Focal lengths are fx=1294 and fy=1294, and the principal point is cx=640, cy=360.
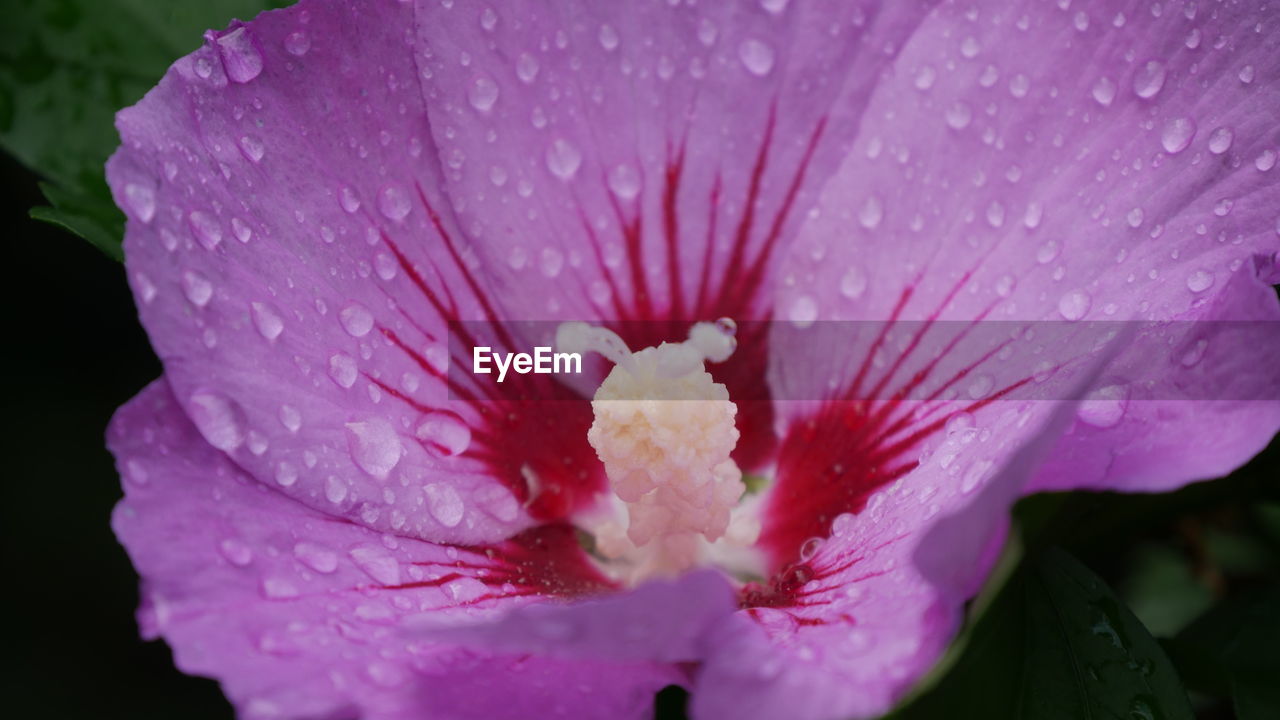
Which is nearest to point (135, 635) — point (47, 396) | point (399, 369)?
point (47, 396)

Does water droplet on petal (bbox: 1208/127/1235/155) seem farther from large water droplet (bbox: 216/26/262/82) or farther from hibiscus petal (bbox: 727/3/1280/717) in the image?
large water droplet (bbox: 216/26/262/82)

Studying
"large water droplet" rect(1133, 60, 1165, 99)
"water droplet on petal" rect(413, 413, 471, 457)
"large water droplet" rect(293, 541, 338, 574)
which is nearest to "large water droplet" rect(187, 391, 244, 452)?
"large water droplet" rect(293, 541, 338, 574)

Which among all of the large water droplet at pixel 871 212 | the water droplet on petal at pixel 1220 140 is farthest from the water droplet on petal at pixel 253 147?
the water droplet on petal at pixel 1220 140

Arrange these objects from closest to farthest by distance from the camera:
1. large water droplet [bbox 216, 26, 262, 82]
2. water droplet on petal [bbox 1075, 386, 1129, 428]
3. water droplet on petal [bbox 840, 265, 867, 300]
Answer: water droplet on petal [bbox 1075, 386, 1129, 428], large water droplet [bbox 216, 26, 262, 82], water droplet on petal [bbox 840, 265, 867, 300]

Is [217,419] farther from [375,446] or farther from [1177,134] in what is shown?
[1177,134]

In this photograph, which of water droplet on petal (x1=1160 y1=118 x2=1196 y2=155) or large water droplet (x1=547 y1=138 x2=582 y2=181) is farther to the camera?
large water droplet (x1=547 y1=138 x2=582 y2=181)

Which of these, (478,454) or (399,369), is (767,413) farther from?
(399,369)
